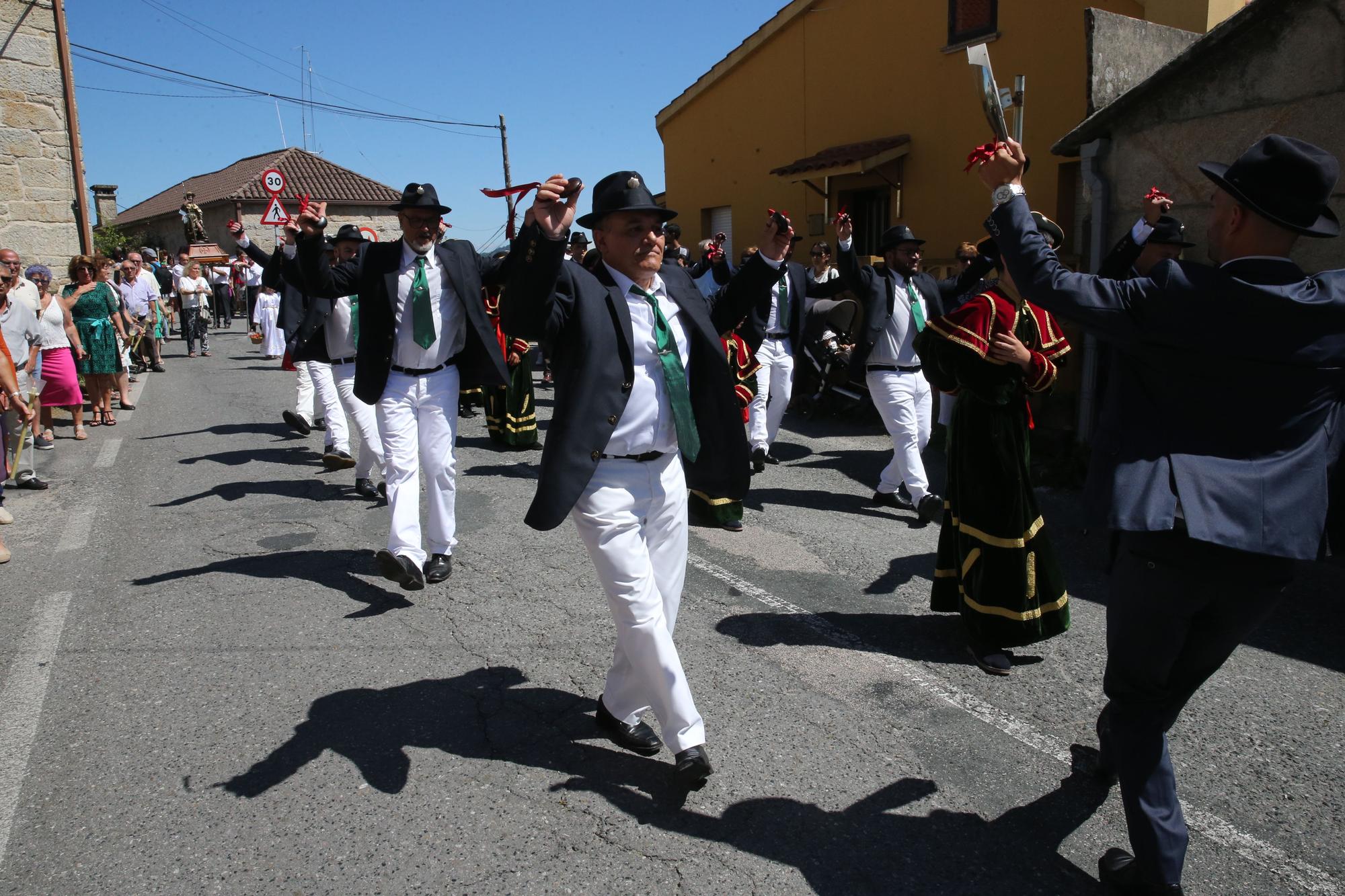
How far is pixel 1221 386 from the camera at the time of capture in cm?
240

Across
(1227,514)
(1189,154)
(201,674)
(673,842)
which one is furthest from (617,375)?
(1189,154)

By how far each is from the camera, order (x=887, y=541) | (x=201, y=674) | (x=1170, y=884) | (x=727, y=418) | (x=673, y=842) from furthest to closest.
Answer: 1. (x=887, y=541)
2. (x=201, y=674)
3. (x=727, y=418)
4. (x=673, y=842)
5. (x=1170, y=884)

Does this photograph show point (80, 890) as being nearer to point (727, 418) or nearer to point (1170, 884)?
point (727, 418)

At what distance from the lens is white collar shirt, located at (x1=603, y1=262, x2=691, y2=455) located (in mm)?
3211

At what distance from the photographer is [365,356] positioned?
525 centimetres

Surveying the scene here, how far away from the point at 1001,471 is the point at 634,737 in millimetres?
1998

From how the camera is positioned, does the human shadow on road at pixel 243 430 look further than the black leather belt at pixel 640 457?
Yes

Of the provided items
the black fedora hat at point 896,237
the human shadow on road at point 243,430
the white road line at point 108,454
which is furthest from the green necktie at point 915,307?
the white road line at point 108,454

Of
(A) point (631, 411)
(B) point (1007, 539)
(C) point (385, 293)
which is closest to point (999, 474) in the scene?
(B) point (1007, 539)

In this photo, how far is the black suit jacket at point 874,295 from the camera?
21.7 feet

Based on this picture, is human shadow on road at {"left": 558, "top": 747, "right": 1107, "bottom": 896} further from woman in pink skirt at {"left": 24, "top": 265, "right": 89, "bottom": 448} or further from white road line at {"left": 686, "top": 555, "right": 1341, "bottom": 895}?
woman in pink skirt at {"left": 24, "top": 265, "right": 89, "bottom": 448}

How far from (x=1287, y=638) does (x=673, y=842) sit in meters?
3.38

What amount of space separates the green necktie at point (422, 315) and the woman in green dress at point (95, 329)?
25.2ft

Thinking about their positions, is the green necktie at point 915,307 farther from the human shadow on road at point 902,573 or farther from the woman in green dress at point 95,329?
the woman in green dress at point 95,329
